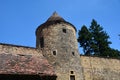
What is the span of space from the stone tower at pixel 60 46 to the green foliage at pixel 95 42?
41.4ft

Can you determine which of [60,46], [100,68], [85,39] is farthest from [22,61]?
[85,39]

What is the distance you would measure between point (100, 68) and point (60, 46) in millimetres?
4875

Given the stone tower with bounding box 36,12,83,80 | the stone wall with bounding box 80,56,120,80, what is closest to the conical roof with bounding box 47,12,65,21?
the stone tower with bounding box 36,12,83,80

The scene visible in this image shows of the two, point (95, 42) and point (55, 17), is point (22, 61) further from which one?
point (95, 42)

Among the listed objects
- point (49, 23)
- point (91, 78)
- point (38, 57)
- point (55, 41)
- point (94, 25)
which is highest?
point (94, 25)

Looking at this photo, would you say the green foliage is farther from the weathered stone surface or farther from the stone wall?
the weathered stone surface

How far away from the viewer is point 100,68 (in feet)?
82.2

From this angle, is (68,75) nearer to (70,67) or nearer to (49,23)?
(70,67)

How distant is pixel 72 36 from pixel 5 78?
8.31 m

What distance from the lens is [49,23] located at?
24562 millimetres

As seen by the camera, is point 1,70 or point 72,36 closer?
point 1,70

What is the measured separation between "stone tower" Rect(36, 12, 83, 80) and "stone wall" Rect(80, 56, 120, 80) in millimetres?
1122

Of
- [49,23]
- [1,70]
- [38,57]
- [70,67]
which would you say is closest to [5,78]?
[1,70]

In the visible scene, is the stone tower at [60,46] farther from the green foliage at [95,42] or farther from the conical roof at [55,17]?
the green foliage at [95,42]
